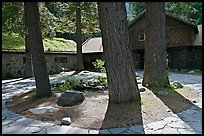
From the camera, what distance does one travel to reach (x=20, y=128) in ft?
15.4

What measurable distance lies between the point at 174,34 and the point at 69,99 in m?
17.1

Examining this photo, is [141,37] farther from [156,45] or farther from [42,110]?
[42,110]

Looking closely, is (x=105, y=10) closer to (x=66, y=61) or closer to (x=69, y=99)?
(x=69, y=99)

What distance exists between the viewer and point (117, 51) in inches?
223

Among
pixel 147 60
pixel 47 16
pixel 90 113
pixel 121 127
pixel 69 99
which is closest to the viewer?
pixel 121 127

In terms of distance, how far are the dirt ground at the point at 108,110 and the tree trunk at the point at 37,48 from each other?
46 cm

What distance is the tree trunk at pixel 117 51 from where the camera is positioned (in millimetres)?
5621

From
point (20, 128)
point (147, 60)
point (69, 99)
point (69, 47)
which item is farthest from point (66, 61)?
point (20, 128)

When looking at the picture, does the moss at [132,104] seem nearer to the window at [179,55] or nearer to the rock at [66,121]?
the rock at [66,121]

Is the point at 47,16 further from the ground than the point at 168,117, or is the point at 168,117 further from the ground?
the point at 47,16

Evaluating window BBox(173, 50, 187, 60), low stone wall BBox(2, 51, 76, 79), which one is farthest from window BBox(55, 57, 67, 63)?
window BBox(173, 50, 187, 60)

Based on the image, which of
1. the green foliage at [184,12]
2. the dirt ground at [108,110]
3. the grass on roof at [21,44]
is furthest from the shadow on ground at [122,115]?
the grass on roof at [21,44]

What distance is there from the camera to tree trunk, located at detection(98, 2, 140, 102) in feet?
18.4

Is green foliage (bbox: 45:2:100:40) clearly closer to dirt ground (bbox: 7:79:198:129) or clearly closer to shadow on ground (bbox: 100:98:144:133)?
dirt ground (bbox: 7:79:198:129)
